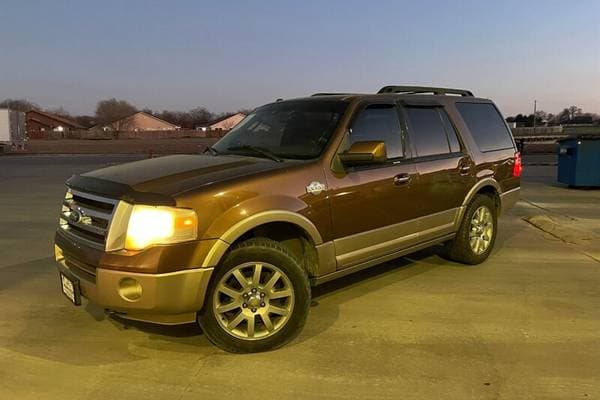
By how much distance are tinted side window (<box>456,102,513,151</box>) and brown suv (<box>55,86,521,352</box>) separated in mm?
184

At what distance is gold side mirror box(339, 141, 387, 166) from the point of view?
14.1 feet

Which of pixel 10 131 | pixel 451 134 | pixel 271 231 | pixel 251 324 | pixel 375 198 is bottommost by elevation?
pixel 251 324

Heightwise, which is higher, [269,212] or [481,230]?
[269,212]

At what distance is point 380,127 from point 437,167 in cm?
81

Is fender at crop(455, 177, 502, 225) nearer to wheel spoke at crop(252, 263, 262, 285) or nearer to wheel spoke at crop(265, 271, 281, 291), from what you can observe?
wheel spoke at crop(265, 271, 281, 291)

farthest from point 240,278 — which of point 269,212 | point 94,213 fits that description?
point 94,213

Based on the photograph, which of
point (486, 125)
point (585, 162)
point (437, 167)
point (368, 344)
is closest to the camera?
point (368, 344)

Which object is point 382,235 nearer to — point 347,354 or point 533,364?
point 347,354

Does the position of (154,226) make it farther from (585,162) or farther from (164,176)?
(585,162)

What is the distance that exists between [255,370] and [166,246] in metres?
1.03

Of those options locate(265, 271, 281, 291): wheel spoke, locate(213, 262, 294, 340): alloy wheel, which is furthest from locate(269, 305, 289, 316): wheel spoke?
locate(265, 271, 281, 291): wheel spoke

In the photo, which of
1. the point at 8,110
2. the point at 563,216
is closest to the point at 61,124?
the point at 8,110

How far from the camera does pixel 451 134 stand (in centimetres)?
567

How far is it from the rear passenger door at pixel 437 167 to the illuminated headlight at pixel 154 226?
2.52 m
